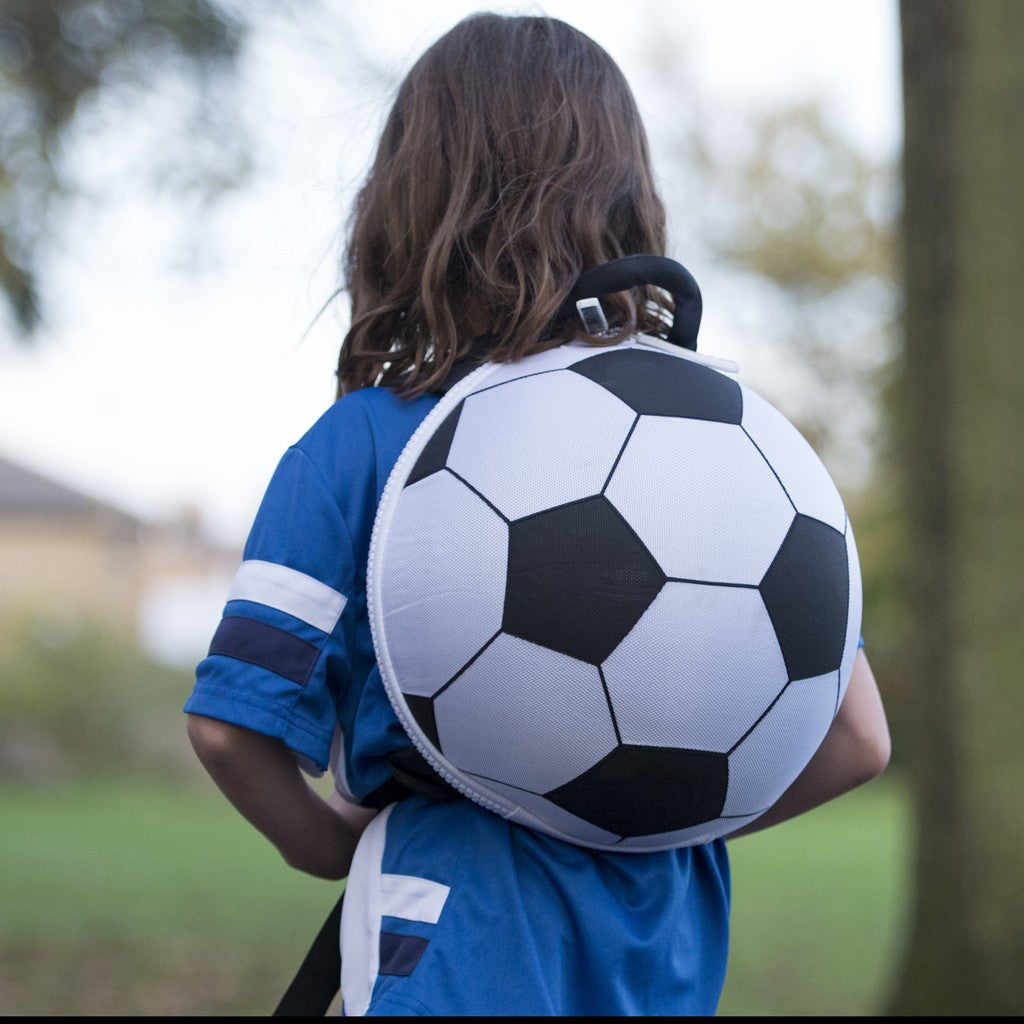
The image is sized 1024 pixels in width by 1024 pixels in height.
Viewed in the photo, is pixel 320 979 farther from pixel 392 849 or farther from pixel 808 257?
pixel 808 257

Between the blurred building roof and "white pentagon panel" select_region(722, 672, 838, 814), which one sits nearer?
"white pentagon panel" select_region(722, 672, 838, 814)

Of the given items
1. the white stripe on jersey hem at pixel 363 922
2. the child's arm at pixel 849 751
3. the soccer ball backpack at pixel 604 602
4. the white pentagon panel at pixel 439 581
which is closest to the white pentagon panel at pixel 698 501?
the soccer ball backpack at pixel 604 602

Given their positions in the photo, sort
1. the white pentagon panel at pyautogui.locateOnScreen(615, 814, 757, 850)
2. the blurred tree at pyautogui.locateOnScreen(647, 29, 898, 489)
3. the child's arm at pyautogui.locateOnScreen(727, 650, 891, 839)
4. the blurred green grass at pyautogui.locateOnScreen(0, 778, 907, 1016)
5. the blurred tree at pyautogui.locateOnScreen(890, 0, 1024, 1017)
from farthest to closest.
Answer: the blurred tree at pyautogui.locateOnScreen(647, 29, 898, 489), the blurred green grass at pyautogui.locateOnScreen(0, 778, 907, 1016), the blurred tree at pyautogui.locateOnScreen(890, 0, 1024, 1017), the child's arm at pyautogui.locateOnScreen(727, 650, 891, 839), the white pentagon panel at pyautogui.locateOnScreen(615, 814, 757, 850)

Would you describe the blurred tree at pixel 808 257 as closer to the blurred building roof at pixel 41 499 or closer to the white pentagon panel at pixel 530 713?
the blurred building roof at pixel 41 499

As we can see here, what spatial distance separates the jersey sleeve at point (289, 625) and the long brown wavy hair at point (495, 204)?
0.21 metres

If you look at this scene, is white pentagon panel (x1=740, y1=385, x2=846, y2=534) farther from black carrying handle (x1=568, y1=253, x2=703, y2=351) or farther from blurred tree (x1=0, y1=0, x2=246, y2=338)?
blurred tree (x1=0, y1=0, x2=246, y2=338)

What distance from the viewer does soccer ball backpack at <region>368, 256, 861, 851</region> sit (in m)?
1.24

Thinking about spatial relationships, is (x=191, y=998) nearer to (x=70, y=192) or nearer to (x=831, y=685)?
(x=70, y=192)

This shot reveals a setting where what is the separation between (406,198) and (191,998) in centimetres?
488

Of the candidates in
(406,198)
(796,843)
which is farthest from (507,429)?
(796,843)

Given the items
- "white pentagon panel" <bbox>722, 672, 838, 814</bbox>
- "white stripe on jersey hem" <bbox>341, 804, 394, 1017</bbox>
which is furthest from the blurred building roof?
"white pentagon panel" <bbox>722, 672, 838, 814</bbox>

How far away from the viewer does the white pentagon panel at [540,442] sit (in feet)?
4.16

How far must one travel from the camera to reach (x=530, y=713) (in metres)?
1.25

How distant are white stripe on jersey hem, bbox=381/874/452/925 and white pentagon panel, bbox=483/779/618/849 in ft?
0.39
